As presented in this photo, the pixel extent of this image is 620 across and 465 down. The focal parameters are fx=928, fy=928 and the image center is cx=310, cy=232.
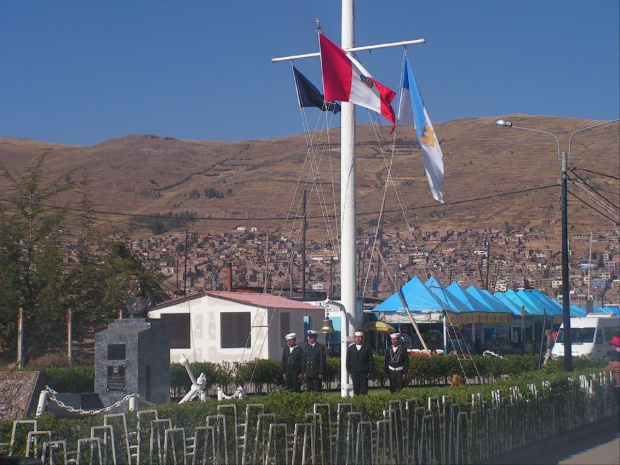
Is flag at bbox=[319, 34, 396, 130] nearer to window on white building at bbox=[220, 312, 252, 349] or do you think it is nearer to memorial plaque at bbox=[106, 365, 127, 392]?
memorial plaque at bbox=[106, 365, 127, 392]

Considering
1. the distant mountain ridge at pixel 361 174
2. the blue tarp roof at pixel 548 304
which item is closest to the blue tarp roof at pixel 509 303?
the blue tarp roof at pixel 548 304

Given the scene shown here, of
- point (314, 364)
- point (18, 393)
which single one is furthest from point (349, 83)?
point (18, 393)

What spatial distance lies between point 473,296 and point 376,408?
30112mm

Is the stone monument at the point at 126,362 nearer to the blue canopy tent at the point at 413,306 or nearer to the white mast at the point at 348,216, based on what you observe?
the white mast at the point at 348,216

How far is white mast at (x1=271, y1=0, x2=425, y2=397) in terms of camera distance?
50.3 ft

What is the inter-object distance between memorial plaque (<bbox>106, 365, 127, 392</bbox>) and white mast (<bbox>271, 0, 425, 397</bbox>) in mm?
3649

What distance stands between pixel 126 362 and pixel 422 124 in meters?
6.46

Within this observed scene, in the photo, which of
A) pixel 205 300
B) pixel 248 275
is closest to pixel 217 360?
pixel 205 300

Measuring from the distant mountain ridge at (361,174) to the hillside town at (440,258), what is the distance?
3066 millimetres

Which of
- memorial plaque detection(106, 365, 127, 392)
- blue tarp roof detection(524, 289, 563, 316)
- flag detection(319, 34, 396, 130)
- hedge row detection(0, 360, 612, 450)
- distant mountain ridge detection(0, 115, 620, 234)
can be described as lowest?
blue tarp roof detection(524, 289, 563, 316)

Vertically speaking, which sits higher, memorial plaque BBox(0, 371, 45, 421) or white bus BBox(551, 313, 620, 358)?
memorial plaque BBox(0, 371, 45, 421)

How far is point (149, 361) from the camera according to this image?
15680 mm


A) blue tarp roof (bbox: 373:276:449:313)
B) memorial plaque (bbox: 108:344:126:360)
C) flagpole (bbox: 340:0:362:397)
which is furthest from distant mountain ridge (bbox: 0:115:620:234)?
flagpole (bbox: 340:0:362:397)

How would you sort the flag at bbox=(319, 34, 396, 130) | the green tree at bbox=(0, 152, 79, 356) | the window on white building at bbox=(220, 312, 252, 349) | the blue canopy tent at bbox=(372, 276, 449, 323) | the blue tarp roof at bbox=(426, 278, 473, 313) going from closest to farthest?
the flag at bbox=(319, 34, 396, 130) → the green tree at bbox=(0, 152, 79, 356) → the window on white building at bbox=(220, 312, 252, 349) → the blue canopy tent at bbox=(372, 276, 449, 323) → the blue tarp roof at bbox=(426, 278, 473, 313)
